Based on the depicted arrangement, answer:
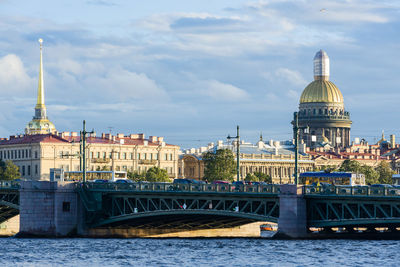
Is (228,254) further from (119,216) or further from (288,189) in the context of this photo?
(119,216)

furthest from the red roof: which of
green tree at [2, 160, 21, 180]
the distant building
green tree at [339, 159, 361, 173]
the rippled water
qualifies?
the rippled water

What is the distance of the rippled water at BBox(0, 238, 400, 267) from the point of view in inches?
2453

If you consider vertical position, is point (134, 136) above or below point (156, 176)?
above

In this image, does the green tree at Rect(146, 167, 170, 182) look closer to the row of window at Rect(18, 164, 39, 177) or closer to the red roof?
the red roof

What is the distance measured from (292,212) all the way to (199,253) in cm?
632

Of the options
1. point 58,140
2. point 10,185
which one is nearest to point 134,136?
point 58,140

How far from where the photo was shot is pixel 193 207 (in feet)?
255

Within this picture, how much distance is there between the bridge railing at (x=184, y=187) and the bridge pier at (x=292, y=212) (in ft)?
4.63

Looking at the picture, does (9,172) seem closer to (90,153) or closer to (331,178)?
(90,153)

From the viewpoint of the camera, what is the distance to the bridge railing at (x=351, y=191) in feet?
221

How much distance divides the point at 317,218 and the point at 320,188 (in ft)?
6.19

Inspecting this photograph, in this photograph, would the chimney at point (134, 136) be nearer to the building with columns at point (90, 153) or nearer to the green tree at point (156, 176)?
the building with columns at point (90, 153)

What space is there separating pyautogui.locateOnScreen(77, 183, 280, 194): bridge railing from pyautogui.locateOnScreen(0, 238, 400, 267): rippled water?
3332 millimetres

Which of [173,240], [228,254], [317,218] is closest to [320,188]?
[317,218]
